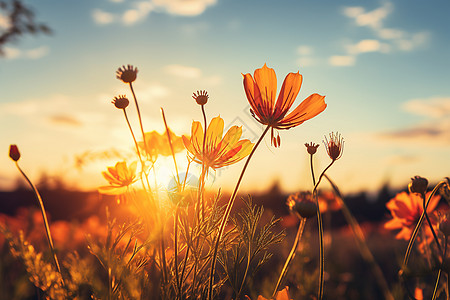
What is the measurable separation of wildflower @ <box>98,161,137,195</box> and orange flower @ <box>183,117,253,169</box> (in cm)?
13

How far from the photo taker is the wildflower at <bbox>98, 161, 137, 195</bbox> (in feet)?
2.01

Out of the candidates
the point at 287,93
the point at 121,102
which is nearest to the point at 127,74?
the point at 121,102

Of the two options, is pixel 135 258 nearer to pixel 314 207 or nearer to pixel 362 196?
pixel 314 207

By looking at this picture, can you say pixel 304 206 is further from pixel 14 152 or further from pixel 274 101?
pixel 14 152

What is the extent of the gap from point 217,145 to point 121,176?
17 centimetres

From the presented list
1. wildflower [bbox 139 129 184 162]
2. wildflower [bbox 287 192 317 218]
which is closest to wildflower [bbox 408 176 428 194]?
wildflower [bbox 287 192 317 218]

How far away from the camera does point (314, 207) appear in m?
0.64

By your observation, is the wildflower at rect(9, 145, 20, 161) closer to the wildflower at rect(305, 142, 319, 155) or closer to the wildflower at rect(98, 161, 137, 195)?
the wildflower at rect(98, 161, 137, 195)

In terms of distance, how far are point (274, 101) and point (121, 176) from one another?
264mm

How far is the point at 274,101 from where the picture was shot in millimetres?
540

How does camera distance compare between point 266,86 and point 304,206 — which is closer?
point 266,86

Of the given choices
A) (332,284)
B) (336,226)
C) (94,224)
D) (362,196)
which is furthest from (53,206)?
(362,196)

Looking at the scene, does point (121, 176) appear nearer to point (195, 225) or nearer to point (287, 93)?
point (195, 225)

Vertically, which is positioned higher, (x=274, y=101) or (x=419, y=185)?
(x=274, y=101)
